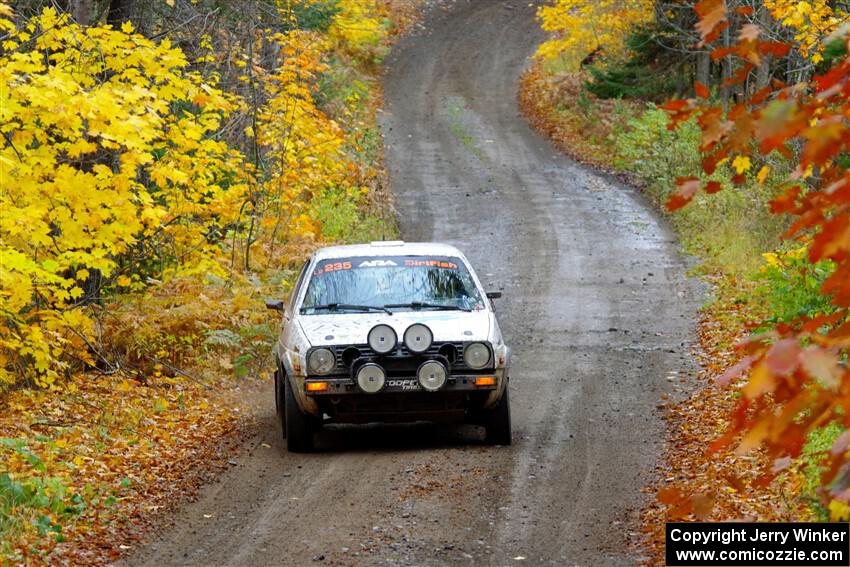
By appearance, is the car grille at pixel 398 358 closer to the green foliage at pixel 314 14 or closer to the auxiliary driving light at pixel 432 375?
the auxiliary driving light at pixel 432 375

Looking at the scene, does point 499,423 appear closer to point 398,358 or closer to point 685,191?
point 398,358

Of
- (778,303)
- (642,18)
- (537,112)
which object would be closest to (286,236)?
(778,303)

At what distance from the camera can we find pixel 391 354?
9.54 m

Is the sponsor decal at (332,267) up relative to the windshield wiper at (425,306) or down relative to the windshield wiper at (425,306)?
→ up

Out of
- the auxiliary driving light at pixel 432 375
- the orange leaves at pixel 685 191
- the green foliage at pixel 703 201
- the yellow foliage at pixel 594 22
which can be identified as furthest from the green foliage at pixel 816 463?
the yellow foliage at pixel 594 22

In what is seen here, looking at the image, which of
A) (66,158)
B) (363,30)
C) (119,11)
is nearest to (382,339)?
(66,158)

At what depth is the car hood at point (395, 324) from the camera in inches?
382

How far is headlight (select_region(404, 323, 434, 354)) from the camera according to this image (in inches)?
373

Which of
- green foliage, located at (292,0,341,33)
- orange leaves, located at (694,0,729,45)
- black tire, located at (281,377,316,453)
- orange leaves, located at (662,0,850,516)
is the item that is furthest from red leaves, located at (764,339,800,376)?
green foliage, located at (292,0,341,33)

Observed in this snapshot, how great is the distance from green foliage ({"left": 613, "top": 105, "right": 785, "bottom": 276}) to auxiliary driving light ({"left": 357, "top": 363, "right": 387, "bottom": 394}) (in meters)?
8.93

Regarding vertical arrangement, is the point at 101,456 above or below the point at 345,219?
below

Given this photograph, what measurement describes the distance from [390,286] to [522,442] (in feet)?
6.07

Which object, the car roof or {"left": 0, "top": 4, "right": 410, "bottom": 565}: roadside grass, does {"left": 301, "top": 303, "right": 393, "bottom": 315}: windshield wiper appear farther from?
{"left": 0, "top": 4, "right": 410, "bottom": 565}: roadside grass

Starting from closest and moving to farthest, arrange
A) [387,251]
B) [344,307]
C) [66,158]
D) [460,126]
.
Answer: [344,307], [387,251], [66,158], [460,126]
